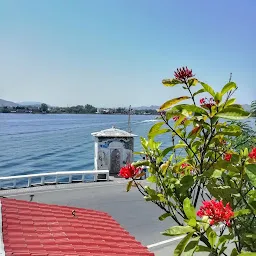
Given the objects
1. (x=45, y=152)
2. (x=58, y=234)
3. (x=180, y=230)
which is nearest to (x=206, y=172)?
(x=180, y=230)

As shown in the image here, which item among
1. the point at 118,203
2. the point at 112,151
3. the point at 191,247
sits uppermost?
the point at 191,247

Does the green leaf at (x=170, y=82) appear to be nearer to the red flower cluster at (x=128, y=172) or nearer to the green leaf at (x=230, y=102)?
the green leaf at (x=230, y=102)

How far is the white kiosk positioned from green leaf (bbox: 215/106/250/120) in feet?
70.2

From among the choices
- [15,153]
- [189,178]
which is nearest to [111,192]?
[189,178]

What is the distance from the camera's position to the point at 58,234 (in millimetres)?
4133

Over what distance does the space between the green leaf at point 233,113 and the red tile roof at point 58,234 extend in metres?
2.26

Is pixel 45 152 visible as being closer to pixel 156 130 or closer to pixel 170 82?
pixel 156 130

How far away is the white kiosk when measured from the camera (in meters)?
23.6

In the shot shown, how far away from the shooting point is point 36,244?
361cm

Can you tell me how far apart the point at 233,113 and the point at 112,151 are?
2179 centimetres

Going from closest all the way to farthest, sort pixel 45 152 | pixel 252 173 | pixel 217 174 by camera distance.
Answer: pixel 252 173 < pixel 217 174 < pixel 45 152

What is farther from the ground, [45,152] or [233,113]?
[233,113]

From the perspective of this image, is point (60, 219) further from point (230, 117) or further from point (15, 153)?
point (15, 153)

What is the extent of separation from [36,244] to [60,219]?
115cm
